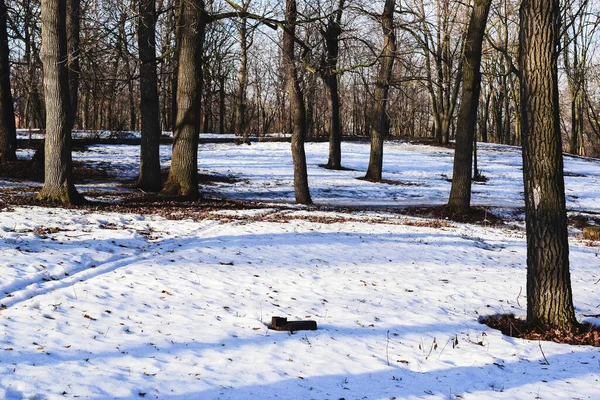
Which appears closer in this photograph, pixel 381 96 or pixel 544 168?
pixel 544 168

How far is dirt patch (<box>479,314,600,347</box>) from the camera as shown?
21.4 ft

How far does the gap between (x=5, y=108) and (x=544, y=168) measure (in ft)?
59.3

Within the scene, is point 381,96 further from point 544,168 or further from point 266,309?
point 266,309

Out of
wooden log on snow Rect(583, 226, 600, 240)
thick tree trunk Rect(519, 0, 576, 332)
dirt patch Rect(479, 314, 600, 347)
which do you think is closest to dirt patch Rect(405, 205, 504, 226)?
wooden log on snow Rect(583, 226, 600, 240)

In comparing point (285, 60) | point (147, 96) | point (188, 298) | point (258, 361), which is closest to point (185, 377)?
point (258, 361)

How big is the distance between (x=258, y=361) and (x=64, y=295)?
8.53 ft

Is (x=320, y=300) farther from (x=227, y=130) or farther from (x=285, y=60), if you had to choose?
(x=227, y=130)

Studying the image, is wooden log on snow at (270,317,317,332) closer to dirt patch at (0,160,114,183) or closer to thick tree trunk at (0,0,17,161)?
dirt patch at (0,160,114,183)

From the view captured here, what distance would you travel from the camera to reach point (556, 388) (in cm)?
511

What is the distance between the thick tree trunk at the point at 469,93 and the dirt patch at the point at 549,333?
913 cm

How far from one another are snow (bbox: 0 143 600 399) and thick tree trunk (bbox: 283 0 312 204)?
3067mm

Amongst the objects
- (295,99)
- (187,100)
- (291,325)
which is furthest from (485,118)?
(291,325)

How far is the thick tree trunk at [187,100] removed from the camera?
578 inches

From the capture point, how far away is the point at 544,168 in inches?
262
